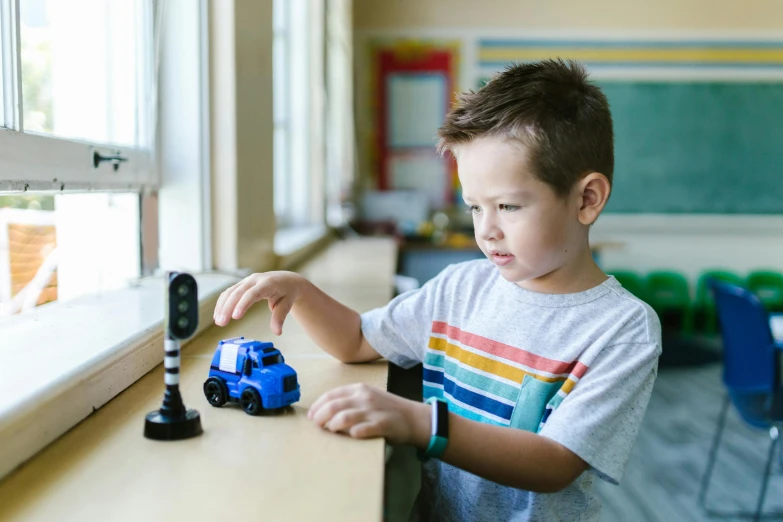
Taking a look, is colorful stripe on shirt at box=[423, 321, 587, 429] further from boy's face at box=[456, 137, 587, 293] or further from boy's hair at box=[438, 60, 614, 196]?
boy's hair at box=[438, 60, 614, 196]

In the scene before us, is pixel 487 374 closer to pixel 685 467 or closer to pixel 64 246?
pixel 64 246

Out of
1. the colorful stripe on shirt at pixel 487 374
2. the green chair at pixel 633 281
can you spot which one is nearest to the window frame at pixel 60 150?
the colorful stripe on shirt at pixel 487 374

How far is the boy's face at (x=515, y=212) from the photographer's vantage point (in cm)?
95

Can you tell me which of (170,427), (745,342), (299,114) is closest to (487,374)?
(170,427)

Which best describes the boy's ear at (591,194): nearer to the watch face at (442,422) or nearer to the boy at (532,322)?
the boy at (532,322)

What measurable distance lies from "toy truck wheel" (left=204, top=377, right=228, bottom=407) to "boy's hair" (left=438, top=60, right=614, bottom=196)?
1.47ft

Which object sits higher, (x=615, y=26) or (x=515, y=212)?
(x=615, y=26)

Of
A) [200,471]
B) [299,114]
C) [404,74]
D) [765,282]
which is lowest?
[765,282]

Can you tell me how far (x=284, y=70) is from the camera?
324cm

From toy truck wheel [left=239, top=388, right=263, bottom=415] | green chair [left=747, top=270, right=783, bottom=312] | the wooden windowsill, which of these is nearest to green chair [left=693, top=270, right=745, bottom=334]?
green chair [left=747, top=270, right=783, bottom=312]

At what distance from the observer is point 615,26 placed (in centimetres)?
541

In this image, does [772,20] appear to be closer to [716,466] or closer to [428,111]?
[428,111]

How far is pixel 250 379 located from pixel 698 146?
5287mm

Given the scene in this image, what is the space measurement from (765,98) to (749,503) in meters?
3.81
